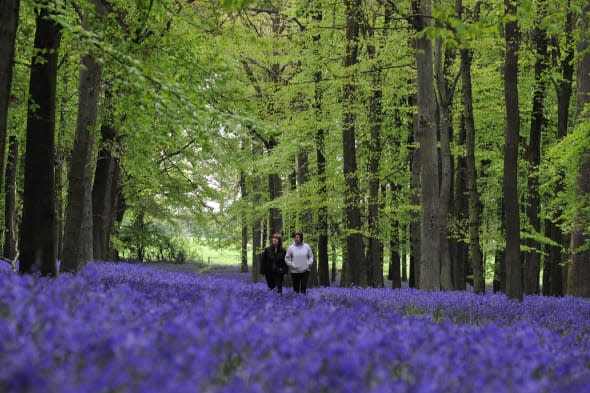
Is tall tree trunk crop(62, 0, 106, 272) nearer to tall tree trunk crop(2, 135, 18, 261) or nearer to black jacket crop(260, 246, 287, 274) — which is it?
black jacket crop(260, 246, 287, 274)

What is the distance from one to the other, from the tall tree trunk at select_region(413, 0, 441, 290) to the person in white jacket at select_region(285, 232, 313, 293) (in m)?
4.11

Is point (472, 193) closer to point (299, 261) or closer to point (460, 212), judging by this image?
point (299, 261)

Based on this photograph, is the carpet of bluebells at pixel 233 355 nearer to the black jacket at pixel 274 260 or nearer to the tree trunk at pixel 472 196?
the black jacket at pixel 274 260

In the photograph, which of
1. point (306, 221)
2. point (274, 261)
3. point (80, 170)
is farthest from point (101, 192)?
point (274, 261)

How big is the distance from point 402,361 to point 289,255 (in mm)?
11334

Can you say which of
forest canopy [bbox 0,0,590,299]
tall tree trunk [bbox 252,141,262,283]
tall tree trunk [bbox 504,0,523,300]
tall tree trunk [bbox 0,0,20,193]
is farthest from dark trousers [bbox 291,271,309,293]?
tall tree trunk [bbox 252,141,262,283]

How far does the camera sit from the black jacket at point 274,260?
15.8 m

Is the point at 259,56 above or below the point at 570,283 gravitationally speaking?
above

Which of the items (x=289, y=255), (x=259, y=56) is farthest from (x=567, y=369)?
(x=259, y=56)

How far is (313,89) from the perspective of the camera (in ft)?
76.5

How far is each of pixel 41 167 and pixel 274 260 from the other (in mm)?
7256

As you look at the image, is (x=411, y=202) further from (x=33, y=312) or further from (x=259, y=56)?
(x=33, y=312)

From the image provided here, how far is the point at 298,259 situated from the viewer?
15227 mm

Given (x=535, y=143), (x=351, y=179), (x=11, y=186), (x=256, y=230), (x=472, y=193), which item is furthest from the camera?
(x=256, y=230)
